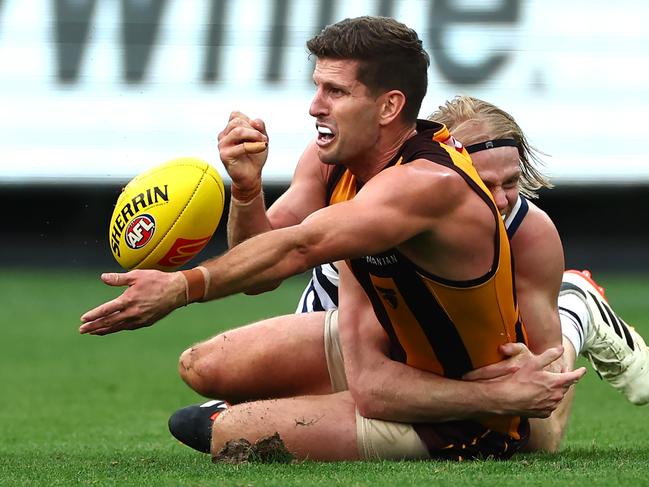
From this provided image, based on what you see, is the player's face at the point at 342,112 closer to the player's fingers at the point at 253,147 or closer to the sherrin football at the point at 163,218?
the player's fingers at the point at 253,147

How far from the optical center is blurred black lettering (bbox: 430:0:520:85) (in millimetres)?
16719

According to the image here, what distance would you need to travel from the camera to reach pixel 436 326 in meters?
4.86

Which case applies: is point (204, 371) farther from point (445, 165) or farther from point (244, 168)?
point (445, 165)

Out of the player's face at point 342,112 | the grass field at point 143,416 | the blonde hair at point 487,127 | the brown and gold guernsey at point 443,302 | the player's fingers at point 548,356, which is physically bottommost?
the grass field at point 143,416

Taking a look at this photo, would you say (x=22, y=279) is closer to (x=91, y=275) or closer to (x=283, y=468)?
(x=91, y=275)

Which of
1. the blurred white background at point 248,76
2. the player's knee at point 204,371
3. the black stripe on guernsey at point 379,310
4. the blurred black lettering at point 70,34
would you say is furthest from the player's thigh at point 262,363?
the blurred black lettering at point 70,34

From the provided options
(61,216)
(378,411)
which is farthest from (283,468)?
(61,216)

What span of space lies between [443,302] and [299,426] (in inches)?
32.3

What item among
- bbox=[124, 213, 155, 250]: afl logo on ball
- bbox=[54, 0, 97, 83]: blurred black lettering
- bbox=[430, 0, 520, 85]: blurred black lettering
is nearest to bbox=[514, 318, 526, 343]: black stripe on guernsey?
bbox=[124, 213, 155, 250]: afl logo on ball

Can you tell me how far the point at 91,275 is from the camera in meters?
17.0

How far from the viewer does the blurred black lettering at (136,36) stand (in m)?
16.8

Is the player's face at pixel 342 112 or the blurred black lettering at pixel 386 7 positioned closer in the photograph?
the player's face at pixel 342 112

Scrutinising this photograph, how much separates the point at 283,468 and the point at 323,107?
1.31m

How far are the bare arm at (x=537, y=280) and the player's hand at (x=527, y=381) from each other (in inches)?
13.6
